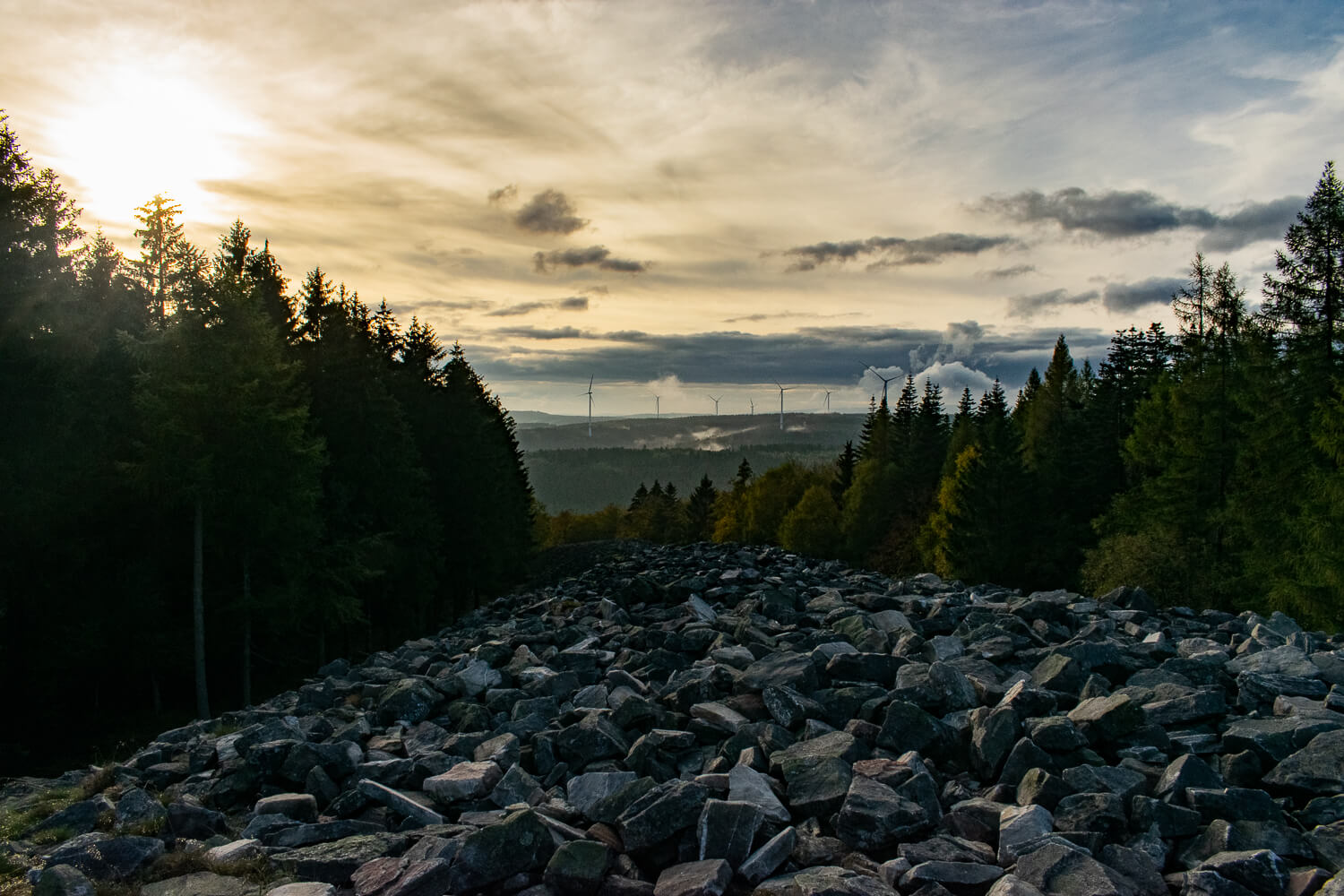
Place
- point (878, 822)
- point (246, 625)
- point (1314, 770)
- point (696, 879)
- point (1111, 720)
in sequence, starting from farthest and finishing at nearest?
1. point (246, 625)
2. point (1111, 720)
3. point (1314, 770)
4. point (878, 822)
5. point (696, 879)

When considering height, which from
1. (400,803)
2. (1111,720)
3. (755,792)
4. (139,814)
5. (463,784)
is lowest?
(139,814)

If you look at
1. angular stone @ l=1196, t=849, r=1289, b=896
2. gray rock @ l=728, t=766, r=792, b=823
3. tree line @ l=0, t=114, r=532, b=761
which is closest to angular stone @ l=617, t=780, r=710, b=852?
gray rock @ l=728, t=766, r=792, b=823

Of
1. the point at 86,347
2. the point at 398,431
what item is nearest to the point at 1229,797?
the point at 86,347

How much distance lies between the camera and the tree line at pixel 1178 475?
107 feet

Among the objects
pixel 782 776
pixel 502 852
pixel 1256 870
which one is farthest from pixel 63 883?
pixel 1256 870

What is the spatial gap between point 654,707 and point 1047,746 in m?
4.15

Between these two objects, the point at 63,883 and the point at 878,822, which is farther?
the point at 878,822

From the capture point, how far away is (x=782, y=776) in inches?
299

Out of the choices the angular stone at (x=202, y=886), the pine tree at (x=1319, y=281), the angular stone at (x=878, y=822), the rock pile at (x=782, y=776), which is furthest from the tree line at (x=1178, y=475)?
the angular stone at (x=202, y=886)

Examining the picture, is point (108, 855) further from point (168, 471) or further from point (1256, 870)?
point (168, 471)

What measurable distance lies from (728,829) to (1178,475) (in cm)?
4092

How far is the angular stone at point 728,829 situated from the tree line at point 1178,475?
30.0m

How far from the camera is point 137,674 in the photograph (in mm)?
27219

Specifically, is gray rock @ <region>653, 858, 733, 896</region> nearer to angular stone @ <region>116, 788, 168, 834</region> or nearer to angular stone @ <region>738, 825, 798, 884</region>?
angular stone @ <region>738, 825, 798, 884</region>
